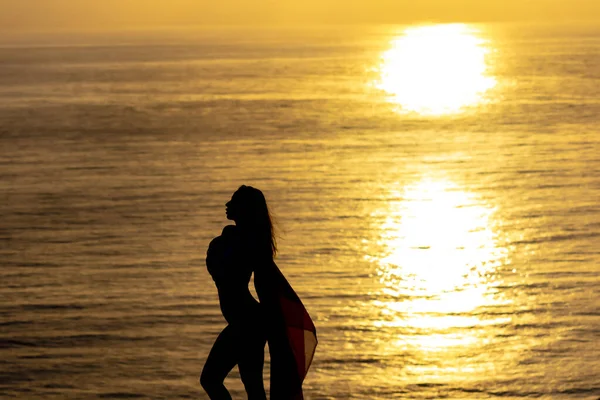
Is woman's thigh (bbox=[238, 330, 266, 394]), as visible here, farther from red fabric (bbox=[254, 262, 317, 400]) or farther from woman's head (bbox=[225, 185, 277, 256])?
woman's head (bbox=[225, 185, 277, 256])

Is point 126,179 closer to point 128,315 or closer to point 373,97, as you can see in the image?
point 128,315

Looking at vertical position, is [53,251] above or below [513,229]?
below

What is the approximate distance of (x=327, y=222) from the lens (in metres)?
21.0

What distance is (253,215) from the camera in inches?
281

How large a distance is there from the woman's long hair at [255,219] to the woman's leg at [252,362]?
0.57 m

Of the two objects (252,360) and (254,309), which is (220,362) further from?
Answer: (254,309)

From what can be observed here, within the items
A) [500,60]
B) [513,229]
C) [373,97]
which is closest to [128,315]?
[513,229]

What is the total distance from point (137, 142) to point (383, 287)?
59.0 ft

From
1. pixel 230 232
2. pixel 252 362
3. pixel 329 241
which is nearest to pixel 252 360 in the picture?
pixel 252 362

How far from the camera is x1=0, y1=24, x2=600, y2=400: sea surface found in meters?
13.4

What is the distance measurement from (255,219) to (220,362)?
0.97 m

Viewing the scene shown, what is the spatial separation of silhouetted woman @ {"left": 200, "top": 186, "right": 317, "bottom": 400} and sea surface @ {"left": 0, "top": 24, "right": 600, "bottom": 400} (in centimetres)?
525

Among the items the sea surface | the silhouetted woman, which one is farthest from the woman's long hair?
the sea surface

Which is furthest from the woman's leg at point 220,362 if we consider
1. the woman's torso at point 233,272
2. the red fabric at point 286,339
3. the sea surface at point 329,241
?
the sea surface at point 329,241
